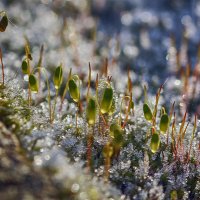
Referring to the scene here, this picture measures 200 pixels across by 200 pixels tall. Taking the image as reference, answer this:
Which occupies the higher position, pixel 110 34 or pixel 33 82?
pixel 110 34

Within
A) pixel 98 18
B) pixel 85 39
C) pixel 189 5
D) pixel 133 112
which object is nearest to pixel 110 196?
pixel 133 112

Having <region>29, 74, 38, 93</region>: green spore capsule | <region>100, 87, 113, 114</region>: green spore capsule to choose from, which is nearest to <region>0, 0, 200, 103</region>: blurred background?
<region>29, 74, 38, 93</region>: green spore capsule

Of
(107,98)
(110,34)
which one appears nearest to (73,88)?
(107,98)

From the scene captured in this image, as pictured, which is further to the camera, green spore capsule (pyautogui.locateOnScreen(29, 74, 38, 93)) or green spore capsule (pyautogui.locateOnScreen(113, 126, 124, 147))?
green spore capsule (pyautogui.locateOnScreen(29, 74, 38, 93))

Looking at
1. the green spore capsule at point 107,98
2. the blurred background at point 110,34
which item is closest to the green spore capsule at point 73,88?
the green spore capsule at point 107,98

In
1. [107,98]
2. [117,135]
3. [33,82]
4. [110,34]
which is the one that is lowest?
[117,135]

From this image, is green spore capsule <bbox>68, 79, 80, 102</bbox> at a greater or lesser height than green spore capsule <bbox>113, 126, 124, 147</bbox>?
greater

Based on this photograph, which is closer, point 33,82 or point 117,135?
point 117,135

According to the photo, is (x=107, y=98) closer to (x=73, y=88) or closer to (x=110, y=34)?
(x=73, y=88)

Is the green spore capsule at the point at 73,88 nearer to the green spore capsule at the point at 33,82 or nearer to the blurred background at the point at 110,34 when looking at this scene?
the green spore capsule at the point at 33,82

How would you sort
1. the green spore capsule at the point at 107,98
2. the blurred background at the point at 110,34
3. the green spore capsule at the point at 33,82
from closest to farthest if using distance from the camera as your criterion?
the green spore capsule at the point at 107,98 < the green spore capsule at the point at 33,82 < the blurred background at the point at 110,34

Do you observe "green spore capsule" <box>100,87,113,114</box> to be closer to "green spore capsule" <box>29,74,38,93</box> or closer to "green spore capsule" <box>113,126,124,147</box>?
"green spore capsule" <box>113,126,124,147</box>

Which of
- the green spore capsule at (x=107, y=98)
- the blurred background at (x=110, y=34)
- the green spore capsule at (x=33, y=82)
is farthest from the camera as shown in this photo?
the blurred background at (x=110, y=34)
